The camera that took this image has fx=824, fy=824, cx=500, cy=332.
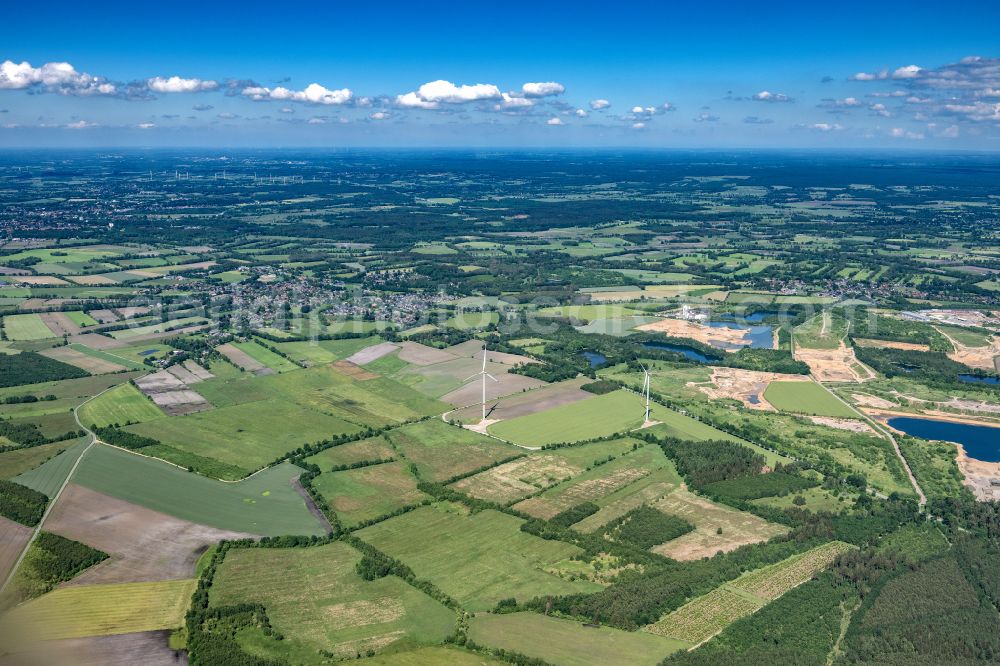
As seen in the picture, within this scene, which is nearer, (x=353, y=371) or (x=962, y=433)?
(x=962, y=433)

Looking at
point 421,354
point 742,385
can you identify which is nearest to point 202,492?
point 421,354

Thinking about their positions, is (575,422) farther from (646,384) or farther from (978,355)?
(978,355)

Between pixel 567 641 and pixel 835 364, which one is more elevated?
pixel 835 364

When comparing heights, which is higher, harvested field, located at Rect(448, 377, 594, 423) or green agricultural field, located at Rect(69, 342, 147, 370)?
green agricultural field, located at Rect(69, 342, 147, 370)

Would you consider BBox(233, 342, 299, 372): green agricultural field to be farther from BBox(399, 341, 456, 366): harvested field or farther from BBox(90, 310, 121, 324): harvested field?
BBox(90, 310, 121, 324): harvested field

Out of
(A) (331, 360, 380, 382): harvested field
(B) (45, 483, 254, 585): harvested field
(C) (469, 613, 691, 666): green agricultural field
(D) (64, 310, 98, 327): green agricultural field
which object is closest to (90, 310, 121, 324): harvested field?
(D) (64, 310, 98, 327): green agricultural field

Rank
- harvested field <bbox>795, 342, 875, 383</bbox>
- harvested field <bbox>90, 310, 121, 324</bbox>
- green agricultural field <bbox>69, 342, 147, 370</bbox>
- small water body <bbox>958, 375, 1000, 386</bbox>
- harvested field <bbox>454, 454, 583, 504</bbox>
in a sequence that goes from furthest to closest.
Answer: harvested field <bbox>90, 310, 121, 324</bbox> → green agricultural field <bbox>69, 342, 147, 370</bbox> → harvested field <bbox>795, 342, 875, 383</bbox> → small water body <bbox>958, 375, 1000, 386</bbox> → harvested field <bbox>454, 454, 583, 504</bbox>

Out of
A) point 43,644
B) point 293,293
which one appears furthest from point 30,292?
point 43,644
